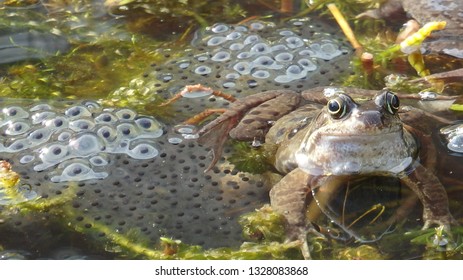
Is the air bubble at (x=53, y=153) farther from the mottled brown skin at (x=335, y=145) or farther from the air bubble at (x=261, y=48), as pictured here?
the air bubble at (x=261, y=48)

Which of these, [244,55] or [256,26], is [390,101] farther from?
[256,26]

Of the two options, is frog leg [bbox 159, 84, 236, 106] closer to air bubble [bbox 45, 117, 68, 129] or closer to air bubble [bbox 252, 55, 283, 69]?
air bubble [bbox 252, 55, 283, 69]

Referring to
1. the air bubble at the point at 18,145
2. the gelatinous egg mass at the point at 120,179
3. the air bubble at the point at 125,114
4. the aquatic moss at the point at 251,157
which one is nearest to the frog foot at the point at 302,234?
the gelatinous egg mass at the point at 120,179

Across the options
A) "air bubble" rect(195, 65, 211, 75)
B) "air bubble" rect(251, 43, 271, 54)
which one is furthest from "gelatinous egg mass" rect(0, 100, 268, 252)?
"air bubble" rect(251, 43, 271, 54)

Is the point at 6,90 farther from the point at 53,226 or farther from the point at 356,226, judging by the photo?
the point at 356,226

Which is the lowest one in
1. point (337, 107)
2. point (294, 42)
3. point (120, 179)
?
point (120, 179)

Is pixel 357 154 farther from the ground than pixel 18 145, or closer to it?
farther from the ground

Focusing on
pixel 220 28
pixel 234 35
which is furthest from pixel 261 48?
pixel 220 28

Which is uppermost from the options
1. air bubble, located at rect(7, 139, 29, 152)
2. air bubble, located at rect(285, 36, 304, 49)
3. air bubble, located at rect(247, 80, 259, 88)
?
air bubble, located at rect(285, 36, 304, 49)
